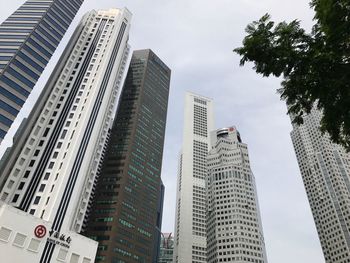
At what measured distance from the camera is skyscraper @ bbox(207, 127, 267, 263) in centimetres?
15412

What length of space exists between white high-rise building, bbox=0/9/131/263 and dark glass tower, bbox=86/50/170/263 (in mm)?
33638

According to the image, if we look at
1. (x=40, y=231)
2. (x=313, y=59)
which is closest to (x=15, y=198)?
(x=40, y=231)

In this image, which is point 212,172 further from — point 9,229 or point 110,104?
point 9,229

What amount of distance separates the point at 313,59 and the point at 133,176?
143 m

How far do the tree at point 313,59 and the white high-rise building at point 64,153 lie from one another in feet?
195

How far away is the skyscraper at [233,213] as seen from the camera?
506 feet

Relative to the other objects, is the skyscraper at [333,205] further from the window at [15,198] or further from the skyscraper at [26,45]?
the window at [15,198]

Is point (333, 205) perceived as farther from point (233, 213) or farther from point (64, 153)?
point (64, 153)

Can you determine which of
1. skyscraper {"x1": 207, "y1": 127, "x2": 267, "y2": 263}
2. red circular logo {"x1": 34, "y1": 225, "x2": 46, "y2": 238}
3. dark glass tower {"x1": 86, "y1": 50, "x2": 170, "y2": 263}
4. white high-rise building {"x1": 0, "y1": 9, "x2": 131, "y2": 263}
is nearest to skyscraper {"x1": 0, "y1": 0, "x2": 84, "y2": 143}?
white high-rise building {"x1": 0, "y1": 9, "x2": 131, "y2": 263}

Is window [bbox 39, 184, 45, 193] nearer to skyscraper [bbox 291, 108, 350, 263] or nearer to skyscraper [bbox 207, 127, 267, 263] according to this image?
skyscraper [bbox 207, 127, 267, 263]

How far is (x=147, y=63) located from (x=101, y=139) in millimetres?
100262

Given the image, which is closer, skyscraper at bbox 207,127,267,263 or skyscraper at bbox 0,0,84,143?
skyscraper at bbox 0,0,84,143

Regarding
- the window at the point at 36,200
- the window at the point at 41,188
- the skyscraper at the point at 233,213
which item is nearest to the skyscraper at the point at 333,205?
the skyscraper at the point at 233,213

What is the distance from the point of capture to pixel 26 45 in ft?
335
